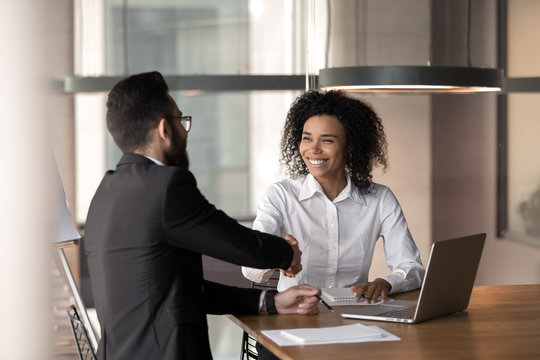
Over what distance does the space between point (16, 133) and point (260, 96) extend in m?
1.72

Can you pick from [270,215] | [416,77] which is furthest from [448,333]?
[416,77]

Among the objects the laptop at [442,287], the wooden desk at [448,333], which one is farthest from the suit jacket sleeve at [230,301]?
the laptop at [442,287]

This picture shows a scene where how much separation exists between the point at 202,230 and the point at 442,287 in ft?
2.47

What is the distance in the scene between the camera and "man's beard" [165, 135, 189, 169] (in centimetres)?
246

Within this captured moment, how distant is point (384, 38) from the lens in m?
4.96

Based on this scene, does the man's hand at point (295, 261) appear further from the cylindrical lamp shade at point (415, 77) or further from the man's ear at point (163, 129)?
the cylindrical lamp shade at point (415, 77)

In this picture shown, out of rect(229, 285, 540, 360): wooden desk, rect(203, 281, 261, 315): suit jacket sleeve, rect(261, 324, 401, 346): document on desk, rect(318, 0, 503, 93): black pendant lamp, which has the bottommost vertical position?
rect(229, 285, 540, 360): wooden desk

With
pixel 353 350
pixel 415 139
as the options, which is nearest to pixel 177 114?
pixel 353 350

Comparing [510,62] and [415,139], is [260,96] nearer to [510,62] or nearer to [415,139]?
[415,139]

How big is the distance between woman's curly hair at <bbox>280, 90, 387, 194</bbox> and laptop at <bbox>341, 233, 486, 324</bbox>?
810 millimetres

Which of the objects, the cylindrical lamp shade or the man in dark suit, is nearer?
the man in dark suit

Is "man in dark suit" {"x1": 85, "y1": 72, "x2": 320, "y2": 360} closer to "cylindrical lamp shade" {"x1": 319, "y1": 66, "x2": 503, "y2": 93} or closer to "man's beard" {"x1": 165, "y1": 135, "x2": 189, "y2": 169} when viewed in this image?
"man's beard" {"x1": 165, "y1": 135, "x2": 189, "y2": 169}

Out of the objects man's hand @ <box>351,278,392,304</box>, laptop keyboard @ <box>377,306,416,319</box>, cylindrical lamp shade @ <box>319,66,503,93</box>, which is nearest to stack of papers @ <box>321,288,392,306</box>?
→ man's hand @ <box>351,278,392,304</box>

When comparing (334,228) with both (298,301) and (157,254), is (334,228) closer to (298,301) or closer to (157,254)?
(298,301)
